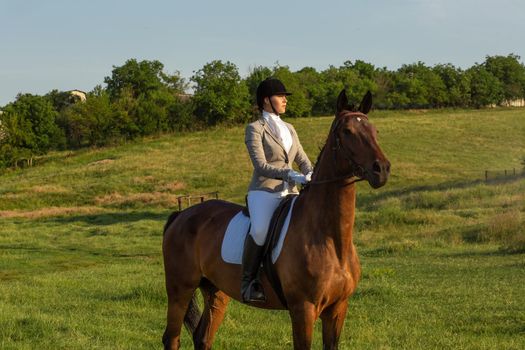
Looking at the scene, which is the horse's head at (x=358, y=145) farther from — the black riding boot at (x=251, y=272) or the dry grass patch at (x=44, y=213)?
the dry grass patch at (x=44, y=213)

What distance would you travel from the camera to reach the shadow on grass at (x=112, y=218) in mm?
41656

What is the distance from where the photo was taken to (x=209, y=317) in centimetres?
832

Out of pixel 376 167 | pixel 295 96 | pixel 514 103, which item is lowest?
pixel 376 167

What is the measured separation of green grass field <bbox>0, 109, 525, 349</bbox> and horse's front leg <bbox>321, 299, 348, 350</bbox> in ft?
8.40

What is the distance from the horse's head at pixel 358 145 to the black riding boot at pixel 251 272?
1268mm

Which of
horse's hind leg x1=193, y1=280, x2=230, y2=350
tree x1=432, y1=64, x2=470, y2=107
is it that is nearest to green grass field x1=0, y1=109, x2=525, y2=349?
horse's hind leg x1=193, y1=280, x2=230, y2=350

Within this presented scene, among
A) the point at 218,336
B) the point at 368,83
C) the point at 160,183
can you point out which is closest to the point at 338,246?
the point at 218,336

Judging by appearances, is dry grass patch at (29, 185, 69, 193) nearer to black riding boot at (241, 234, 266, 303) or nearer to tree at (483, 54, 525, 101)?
black riding boot at (241, 234, 266, 303)

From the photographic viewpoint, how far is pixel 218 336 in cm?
1010

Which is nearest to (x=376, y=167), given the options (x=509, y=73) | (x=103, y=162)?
(x=103, y=162)

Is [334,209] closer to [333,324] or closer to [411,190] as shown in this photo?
[333,324]

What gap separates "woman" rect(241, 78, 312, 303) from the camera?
698 centimetres

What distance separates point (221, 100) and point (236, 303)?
→ 255 ft

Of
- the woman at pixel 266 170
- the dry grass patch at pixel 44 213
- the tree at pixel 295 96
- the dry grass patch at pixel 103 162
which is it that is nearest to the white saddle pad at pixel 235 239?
the woman at pixel 266 170
